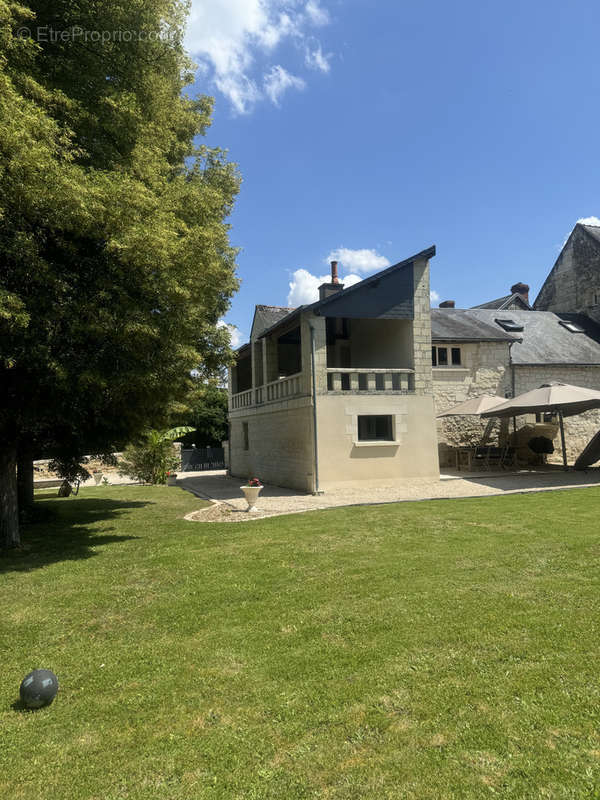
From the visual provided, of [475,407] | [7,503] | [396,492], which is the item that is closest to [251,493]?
[396,492]

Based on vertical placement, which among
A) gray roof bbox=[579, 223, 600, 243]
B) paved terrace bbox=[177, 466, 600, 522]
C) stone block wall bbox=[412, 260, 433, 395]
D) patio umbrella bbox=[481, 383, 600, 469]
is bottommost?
paved terrace bbox=[177, 466, 600, 522]

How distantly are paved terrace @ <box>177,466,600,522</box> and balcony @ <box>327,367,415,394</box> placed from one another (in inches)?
123

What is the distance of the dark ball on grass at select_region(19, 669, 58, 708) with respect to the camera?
11.7 ft

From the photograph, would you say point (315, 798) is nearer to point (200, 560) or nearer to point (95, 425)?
point (200, 560)

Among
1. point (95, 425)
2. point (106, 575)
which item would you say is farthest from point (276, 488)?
point (106, 575)

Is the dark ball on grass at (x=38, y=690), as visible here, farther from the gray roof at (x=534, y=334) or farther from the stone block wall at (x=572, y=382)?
the stone block wall at (x=572, y=382)

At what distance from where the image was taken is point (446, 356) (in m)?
22.6

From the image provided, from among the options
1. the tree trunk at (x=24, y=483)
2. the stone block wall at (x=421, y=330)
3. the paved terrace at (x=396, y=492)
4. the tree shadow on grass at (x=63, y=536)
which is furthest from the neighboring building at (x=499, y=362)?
the tree trunk at (x=24, y=483)

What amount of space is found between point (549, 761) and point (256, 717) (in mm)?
1791

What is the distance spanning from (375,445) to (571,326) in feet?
57.2

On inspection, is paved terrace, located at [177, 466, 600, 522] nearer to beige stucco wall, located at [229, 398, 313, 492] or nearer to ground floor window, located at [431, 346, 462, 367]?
beige stucco wall, located at [229, 398, 313, 492]

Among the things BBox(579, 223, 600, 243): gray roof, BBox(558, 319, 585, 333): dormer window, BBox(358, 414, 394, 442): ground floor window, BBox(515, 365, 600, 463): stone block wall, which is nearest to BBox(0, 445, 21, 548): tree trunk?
BBox(358, 414, 394, 442): ground floor window

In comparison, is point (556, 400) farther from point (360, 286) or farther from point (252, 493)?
point (252, 493)

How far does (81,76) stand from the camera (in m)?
9.25
